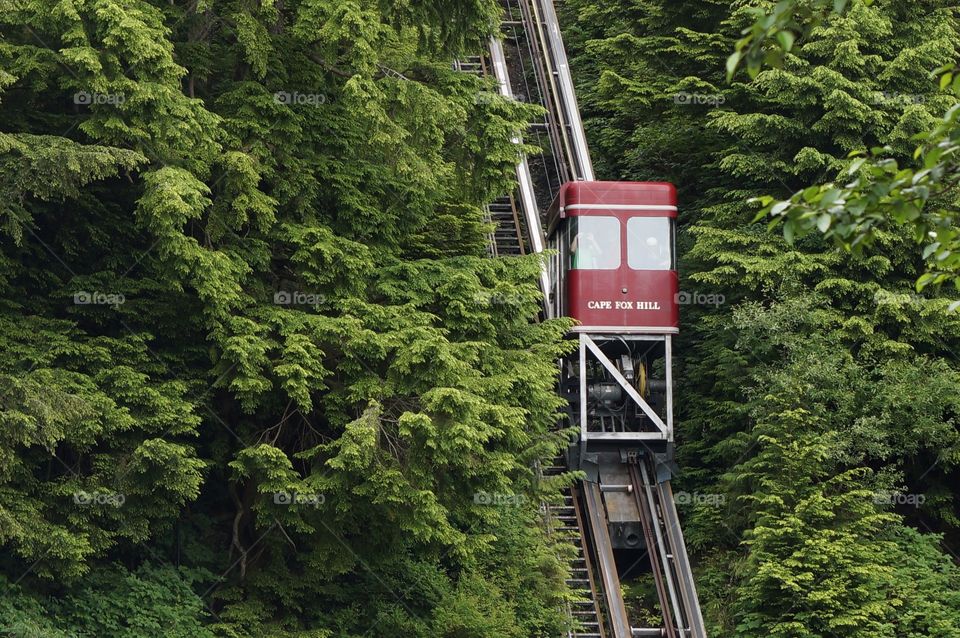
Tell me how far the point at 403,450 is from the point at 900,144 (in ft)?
31.5

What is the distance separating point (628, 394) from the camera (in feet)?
64.4

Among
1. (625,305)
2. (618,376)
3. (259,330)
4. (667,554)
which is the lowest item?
(667,554)

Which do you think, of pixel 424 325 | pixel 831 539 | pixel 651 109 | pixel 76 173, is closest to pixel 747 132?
pixel 651 109

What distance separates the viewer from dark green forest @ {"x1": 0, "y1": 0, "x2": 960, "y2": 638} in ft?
42.5

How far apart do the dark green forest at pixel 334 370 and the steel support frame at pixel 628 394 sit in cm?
120

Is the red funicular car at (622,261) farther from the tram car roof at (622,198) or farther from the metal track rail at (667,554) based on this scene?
the metal track rail at (667,554)

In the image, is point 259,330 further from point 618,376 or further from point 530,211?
point 530,211

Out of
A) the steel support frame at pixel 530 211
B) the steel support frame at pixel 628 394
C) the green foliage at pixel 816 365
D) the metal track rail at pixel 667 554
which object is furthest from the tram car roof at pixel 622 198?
the metal track rail at pixel 667 554

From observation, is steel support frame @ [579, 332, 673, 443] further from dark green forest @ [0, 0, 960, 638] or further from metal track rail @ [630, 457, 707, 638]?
dark green forest @ [0, 0, 960, 638]

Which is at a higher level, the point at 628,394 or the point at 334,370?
the point at 628,394

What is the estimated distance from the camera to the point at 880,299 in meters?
17.5

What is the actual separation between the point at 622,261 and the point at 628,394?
1979mm

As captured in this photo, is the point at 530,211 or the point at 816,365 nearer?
the point at 816,365

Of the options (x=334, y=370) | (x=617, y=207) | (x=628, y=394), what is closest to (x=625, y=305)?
(x=628, y=394)
